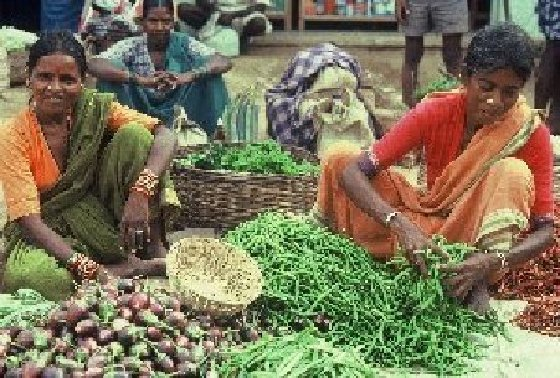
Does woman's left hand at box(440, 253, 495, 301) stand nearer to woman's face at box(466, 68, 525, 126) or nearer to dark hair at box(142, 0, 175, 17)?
woman's face at box(466, 68, 525, 126)

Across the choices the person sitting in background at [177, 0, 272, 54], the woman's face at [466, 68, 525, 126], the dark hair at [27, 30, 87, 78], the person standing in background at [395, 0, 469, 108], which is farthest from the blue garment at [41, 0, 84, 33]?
the woman's face at [466, 68, 525, 126]

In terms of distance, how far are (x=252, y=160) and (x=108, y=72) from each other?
1511mm

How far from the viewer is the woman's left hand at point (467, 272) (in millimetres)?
4332

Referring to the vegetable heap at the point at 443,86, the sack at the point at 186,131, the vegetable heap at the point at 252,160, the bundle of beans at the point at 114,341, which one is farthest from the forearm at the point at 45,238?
the vegetable heap at the point at 443,86

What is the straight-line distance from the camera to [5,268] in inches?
183

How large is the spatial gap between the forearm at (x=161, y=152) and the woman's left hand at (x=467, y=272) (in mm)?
1285

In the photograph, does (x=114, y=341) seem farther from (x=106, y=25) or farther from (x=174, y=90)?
(x=106, y=25)

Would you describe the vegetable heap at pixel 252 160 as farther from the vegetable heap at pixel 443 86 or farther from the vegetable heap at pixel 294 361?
the vegetable heap at pixel 294 361

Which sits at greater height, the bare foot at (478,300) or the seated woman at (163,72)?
the seated woman at (163,72)

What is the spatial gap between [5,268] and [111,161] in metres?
0.63

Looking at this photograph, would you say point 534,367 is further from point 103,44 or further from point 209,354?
point 103,44

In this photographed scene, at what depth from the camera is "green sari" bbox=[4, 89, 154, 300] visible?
480 centimetres

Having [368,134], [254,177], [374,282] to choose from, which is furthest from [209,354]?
[368,134]

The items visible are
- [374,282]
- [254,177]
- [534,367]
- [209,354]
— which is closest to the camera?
[209,354]
